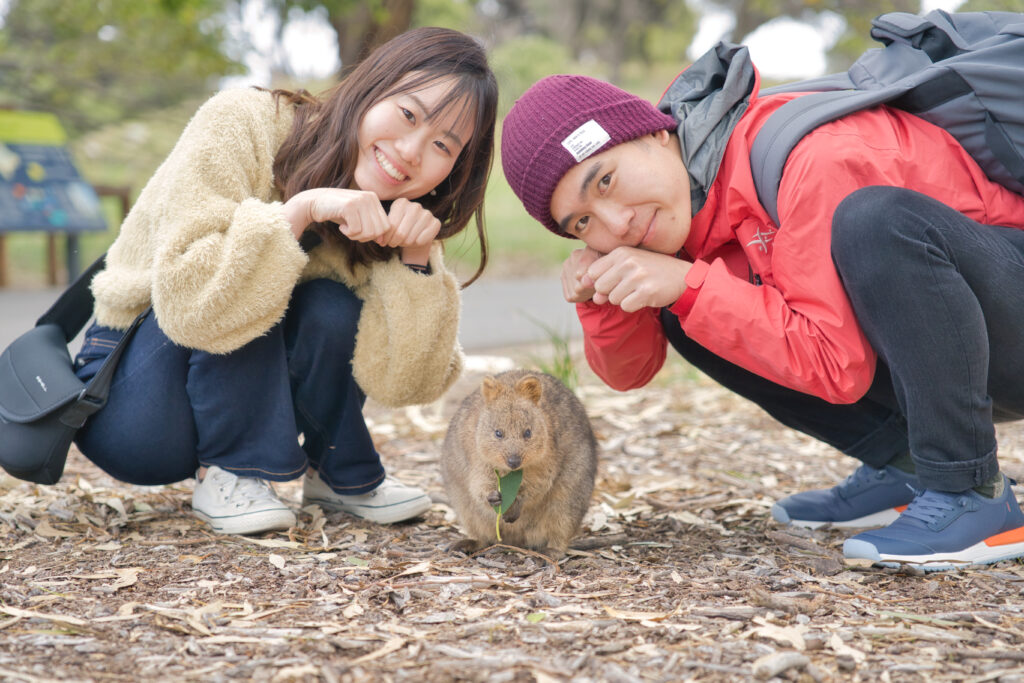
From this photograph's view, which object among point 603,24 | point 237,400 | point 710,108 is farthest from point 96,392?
point 603,24

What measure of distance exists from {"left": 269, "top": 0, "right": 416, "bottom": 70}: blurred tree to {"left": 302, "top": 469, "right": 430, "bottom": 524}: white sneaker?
529 cm

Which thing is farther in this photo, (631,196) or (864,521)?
(864,521)

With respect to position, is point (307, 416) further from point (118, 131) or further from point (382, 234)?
point (118, 131)

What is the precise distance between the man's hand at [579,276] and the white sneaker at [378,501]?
990mm

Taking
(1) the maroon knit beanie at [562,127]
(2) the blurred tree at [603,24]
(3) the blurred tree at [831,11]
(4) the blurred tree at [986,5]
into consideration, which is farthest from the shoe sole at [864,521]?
(2) the blurred tree at [603,24]

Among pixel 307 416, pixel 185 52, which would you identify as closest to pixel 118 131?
pixel 185 52

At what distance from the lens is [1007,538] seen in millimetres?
2830

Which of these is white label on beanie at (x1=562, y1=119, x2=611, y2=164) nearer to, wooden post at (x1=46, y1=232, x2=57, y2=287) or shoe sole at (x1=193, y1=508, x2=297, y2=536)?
shoe sole at (x1=193, y1=508, x2=297, y2=536)

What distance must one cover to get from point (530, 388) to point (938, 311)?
126cm

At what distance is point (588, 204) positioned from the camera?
2807mm

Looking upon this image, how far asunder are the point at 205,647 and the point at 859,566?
5.93 feet

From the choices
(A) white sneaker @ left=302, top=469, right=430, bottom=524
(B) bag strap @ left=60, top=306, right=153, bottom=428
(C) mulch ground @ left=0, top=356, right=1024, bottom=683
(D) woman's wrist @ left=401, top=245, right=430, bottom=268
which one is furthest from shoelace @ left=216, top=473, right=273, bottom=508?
(D) woman's wrist @ left=401, top=245, right=430, bottom=268

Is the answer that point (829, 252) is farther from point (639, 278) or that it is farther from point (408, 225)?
point (408, 225)

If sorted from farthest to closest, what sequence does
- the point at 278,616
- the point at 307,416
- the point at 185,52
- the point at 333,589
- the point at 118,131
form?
the point at 118,131
the point at 185,52
the point at 307,416
the point at 333,589
the point at 278,616
